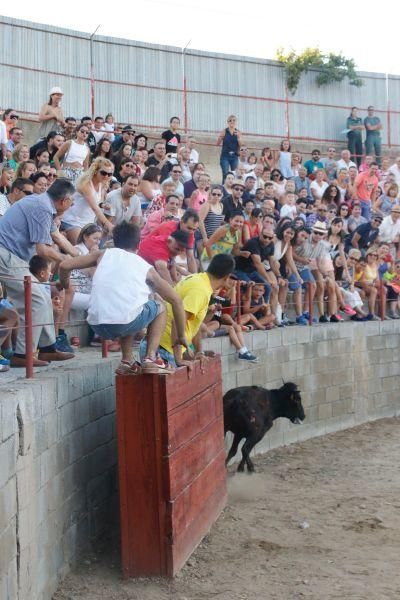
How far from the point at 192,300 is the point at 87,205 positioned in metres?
3.08

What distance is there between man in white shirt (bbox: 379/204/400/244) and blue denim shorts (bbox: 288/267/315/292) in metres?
3.70

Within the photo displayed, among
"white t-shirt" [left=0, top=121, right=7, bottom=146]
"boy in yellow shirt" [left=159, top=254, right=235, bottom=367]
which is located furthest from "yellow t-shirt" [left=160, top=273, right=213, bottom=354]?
"white t-shirt" [left=0, top=121, right=7, bottom=146]

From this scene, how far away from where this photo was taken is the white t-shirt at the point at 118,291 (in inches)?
343

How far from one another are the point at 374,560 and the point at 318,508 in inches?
87.7

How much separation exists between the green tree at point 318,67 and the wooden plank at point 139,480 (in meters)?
21.9

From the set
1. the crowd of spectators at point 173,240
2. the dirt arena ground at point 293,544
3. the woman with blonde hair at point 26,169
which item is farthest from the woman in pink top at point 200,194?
the woman with blonde hair at point 26,169

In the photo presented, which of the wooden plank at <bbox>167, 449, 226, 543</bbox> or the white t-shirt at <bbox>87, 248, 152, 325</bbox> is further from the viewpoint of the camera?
the wooden plank at <bbox>167, 449, 226, 543</bbox>

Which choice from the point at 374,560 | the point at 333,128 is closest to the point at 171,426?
the point at 374,560

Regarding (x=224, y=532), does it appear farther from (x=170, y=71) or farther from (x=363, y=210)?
(x=170, y=71)

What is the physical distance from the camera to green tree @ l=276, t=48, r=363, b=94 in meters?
29.5

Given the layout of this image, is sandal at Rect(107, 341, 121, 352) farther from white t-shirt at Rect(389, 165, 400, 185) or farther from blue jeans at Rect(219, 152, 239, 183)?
white t-shirt at Rect(389, 165, 400, 185)

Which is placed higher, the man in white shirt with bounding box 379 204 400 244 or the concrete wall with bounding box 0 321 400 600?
the man in white shirt with bounding box 379 204 400 244

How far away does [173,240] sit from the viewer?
11758mm

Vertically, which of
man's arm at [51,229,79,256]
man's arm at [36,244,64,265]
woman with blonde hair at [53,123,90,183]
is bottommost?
man's arm at [36,244,64,265]
